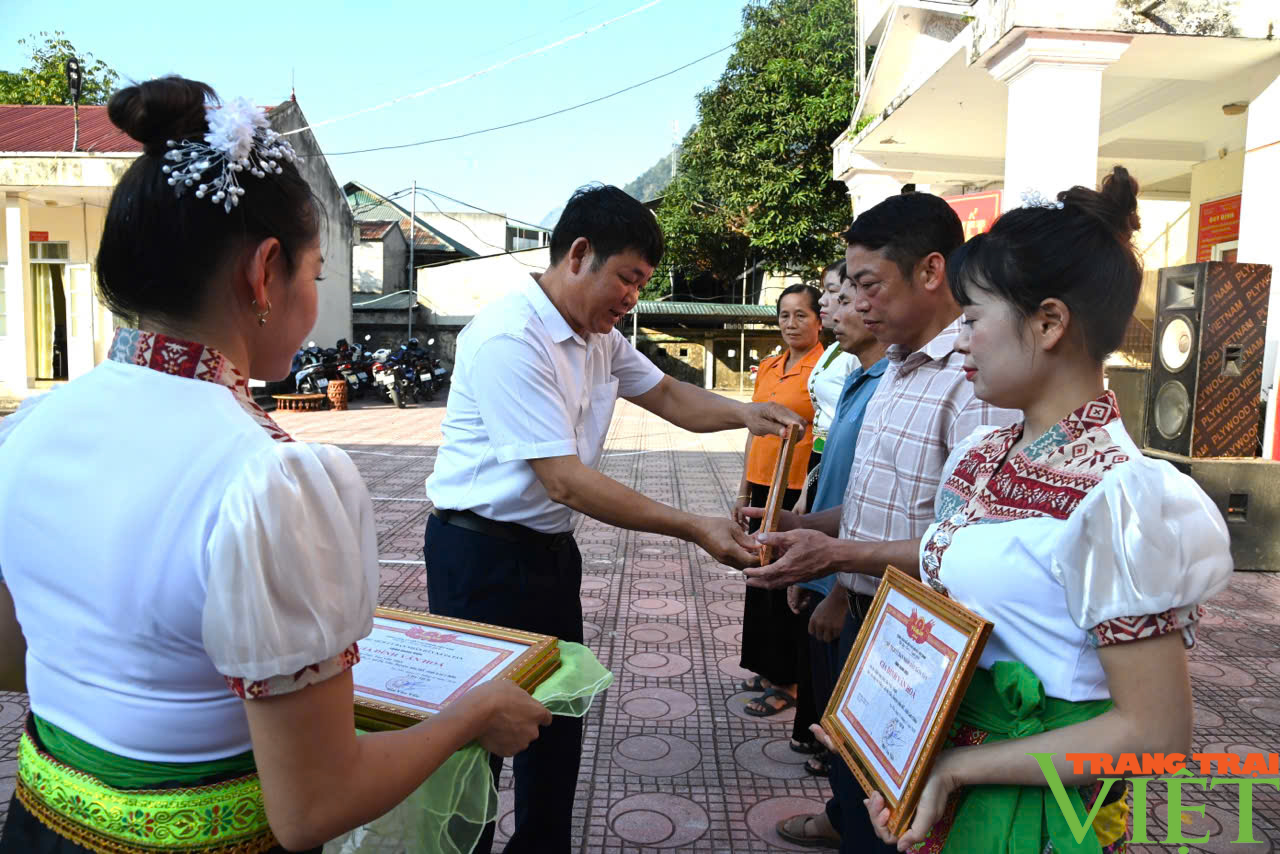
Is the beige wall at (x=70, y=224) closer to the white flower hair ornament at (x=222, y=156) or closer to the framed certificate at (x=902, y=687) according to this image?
the white flower hair ornament at (x=222, y=156)

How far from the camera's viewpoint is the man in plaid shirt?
1783mm

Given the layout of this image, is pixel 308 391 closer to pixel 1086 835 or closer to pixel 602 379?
pixel 602 379

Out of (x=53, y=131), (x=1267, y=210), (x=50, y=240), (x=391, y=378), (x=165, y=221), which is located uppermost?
(x=53, y=131)

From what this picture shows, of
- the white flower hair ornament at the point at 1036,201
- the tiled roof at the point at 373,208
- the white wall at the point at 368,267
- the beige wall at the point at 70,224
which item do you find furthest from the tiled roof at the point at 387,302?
the white flower hair ornament at the point at 1036,201

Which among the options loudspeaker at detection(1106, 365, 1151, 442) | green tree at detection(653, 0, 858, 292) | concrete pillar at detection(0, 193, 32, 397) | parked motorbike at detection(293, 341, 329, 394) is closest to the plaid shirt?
loudspeaker at detection(1106, 365, 1151, 442)

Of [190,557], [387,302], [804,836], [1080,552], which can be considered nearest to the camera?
[190,557]

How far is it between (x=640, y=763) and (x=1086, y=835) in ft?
6.15

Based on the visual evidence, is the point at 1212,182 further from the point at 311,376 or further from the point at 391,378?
the point at 311,376

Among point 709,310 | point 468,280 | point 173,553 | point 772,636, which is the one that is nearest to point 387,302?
point 468,280

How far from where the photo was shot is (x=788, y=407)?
143 inches

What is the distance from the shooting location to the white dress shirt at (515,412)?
1.96 m

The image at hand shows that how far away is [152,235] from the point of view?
3.13 feet

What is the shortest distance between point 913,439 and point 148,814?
1592 millimetres

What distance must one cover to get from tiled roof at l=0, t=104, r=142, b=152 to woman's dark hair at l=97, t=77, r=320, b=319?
48.2 feet
